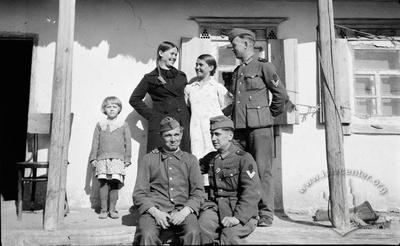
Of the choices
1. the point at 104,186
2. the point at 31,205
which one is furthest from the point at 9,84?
the point at 104,186

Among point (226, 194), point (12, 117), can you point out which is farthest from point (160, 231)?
point (12, 117)

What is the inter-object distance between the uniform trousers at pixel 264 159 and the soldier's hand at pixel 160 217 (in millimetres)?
1200

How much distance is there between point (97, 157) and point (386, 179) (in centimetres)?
418

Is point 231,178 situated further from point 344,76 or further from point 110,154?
point 344,76

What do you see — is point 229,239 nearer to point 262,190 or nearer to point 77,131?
point 262,190

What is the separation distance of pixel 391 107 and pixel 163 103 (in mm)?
3489

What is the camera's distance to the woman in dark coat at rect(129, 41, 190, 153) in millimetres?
5027

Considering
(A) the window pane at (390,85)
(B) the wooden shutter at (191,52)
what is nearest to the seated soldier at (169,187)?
(B) the wooden shutter at (191,52)

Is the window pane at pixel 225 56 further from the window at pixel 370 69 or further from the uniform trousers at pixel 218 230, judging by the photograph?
the uniform trousers at pixel 218 230

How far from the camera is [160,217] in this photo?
11.5 feet

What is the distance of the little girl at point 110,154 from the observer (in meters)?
4.92

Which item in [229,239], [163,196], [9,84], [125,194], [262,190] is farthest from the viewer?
[9,84]

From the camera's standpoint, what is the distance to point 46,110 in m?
5.73

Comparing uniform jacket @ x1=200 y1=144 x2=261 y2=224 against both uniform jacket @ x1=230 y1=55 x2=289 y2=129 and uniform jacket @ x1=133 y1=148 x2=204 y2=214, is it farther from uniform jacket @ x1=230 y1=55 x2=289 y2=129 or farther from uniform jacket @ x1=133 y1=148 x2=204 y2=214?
uniform jacket @ x1=230 y1=55 x2=289 y2=129
